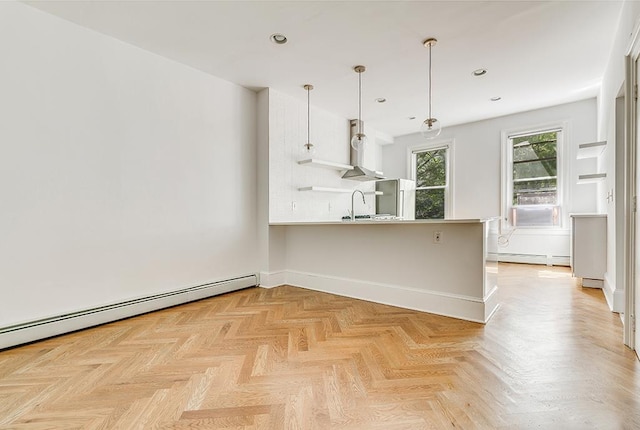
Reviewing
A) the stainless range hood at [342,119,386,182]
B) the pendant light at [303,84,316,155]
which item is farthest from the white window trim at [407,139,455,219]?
the pendant light at [303,84,316,155]

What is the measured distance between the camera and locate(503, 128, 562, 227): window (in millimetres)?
5344

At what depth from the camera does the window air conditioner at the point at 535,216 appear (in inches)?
210

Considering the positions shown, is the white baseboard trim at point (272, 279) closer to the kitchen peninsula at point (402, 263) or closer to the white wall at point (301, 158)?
the kitchen peninsula at point (402, 263)

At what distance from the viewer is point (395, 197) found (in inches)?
240

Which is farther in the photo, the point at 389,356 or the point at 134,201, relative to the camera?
the point at 134,201

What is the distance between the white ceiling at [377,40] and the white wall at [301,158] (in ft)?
1.07

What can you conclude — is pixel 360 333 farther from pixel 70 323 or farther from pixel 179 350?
pixel 70 323

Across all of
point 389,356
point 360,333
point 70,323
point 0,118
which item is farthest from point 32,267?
point 389,356

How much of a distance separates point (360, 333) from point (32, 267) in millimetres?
2638

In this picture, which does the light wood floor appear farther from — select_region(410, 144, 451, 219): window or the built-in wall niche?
select_region(410, 144, 451, 219): window

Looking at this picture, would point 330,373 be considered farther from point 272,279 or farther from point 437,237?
point 272,279

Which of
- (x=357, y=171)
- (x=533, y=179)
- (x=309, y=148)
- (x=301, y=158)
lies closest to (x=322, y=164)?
(x=301, y=158)

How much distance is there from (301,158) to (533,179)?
4.23m

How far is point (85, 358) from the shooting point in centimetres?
210
